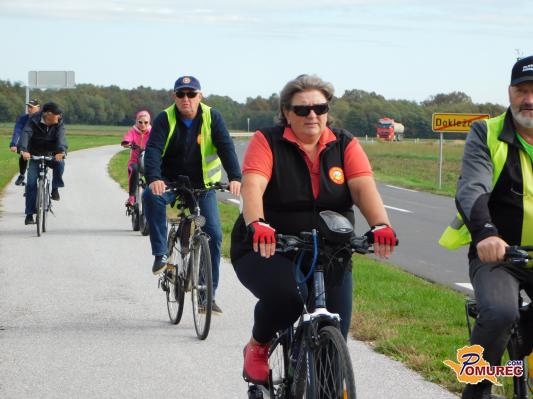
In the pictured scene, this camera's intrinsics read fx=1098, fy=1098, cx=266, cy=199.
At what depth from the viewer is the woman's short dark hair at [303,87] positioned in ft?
16.2

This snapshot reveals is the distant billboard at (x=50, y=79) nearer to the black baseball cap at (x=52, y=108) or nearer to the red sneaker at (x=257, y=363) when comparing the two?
the black baseball cap at (x=52, y=108)

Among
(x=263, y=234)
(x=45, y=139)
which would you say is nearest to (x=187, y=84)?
(x=263, y=234)

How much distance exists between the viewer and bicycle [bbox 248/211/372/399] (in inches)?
169

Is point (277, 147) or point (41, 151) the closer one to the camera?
point (277, 147)

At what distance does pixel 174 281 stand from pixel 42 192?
22.8 feet

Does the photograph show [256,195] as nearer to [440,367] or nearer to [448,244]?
[448,244]

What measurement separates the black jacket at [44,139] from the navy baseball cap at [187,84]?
7.39m

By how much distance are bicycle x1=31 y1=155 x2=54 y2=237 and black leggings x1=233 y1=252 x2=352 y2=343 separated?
33.7 ft

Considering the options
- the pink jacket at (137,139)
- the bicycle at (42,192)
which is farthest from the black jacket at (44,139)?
the pink jacket at (137,139)

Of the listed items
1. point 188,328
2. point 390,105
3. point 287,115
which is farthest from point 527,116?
point 390,105

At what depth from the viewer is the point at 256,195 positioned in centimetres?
479

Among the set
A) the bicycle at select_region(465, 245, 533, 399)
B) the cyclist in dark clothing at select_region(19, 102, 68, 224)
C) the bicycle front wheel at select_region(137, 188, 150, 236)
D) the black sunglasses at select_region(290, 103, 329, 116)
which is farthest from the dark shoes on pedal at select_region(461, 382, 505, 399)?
the cyclist in dark clothing at select_region(19, 102, 68, 224)

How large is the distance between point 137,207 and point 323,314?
11269 mm

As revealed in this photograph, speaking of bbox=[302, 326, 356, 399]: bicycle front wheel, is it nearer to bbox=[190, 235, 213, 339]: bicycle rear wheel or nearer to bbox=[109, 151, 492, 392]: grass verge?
bbox=[109, 151, 492, 392]: grass verge
